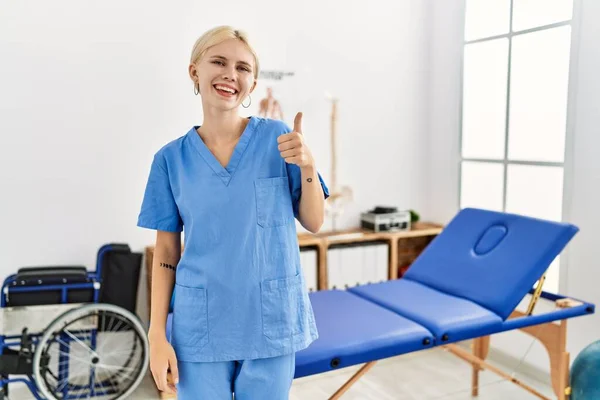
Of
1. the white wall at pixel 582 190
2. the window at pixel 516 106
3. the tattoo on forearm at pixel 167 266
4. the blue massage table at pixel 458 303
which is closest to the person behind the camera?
the tattoo on forearm at pixel 167 266

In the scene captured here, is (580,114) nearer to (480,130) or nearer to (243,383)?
(480,130)

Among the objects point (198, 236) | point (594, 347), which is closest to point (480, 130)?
point (594, 347)

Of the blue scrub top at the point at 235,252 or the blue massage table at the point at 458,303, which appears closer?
the blue scrub top at the point at 235,252

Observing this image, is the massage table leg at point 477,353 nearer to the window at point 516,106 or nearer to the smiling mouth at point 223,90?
the window at point 516,106

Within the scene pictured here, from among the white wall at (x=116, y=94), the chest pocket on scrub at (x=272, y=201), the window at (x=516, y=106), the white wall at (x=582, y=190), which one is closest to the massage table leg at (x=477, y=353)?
the white wall at (x=582, y=190)

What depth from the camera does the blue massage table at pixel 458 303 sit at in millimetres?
2121

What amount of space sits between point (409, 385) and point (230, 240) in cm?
211

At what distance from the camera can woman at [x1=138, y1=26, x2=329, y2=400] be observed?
139 centimetres

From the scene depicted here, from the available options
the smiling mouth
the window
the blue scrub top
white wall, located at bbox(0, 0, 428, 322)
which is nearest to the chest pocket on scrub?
the blue scrub top

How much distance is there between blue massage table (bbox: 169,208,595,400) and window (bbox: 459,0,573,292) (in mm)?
572

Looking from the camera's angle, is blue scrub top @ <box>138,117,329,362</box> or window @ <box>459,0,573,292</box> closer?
blue scrub top @ <box>138,117,329,362</box>

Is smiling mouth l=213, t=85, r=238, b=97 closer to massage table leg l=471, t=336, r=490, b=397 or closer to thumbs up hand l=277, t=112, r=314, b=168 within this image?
thumbs up hand l=277, t=112, r=314, b=168

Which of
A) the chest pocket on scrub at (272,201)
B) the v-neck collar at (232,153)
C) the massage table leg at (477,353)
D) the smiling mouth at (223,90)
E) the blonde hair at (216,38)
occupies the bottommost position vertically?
the massage table leg at (477,353)

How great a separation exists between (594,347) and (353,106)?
2077 mm
